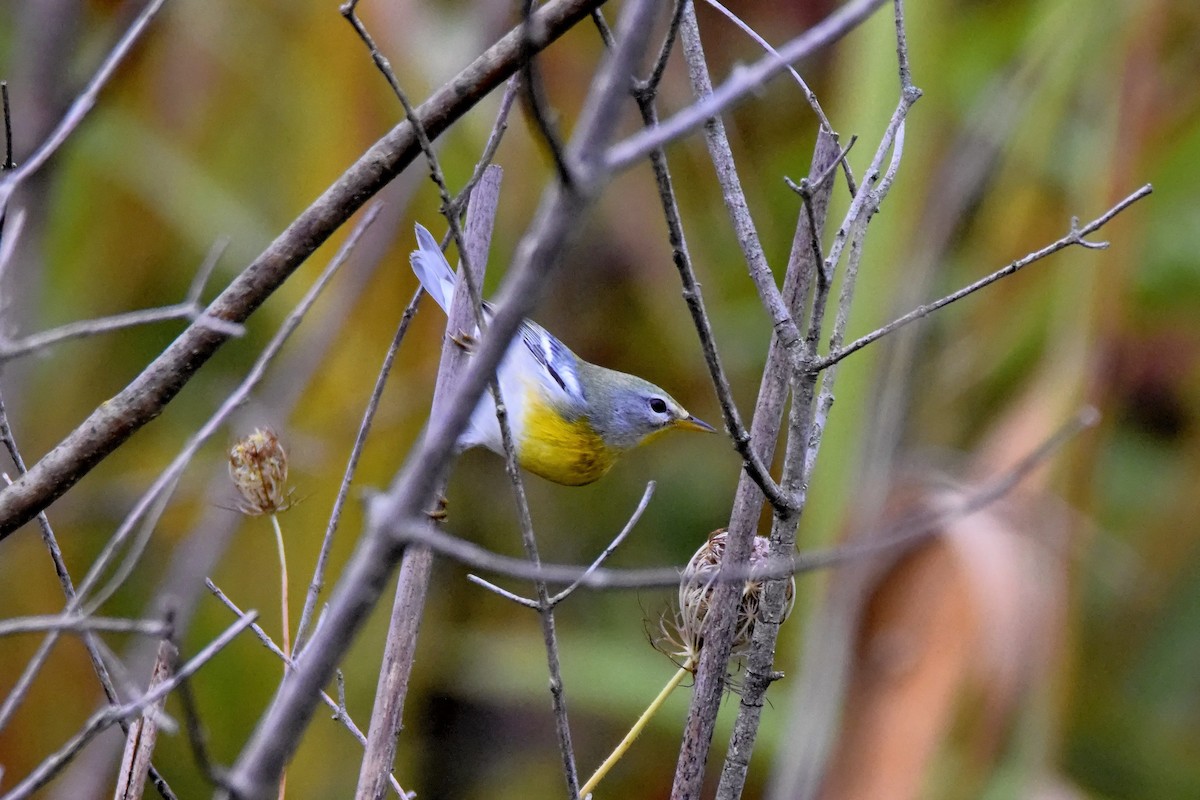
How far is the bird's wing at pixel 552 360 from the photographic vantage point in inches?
89.9

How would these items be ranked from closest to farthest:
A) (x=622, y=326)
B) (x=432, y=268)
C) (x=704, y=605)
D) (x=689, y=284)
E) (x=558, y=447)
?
(x=689, y=284), (x=704, y=605), (x=432, y=268), (x=558, y=447), (x=622, y=326)

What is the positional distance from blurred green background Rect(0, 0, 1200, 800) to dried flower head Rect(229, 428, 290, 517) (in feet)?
1.94

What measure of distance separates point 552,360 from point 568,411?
0.12m

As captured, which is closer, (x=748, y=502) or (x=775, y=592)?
(x=775, y=592)

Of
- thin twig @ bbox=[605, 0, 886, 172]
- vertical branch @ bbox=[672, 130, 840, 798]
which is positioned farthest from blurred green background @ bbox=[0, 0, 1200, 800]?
thin twig @ bbox=[605, 0, 886, 172]

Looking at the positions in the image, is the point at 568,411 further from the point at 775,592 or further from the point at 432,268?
the point at 775,592

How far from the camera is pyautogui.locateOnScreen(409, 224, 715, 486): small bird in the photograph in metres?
2.10

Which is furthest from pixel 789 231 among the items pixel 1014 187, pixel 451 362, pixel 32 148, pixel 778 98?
pixel 451 362

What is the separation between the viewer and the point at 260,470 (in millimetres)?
1261


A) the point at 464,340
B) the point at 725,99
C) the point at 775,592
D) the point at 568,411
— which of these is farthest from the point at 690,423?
the point at 725,99

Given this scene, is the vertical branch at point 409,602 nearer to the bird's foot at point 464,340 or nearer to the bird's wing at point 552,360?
the bird's foot at point 464,340

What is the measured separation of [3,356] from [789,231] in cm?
298

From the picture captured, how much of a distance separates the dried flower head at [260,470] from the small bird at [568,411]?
0.72m

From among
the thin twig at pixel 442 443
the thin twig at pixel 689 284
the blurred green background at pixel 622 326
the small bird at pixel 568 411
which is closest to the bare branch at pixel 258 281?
the thin twig at pixel 689 284
